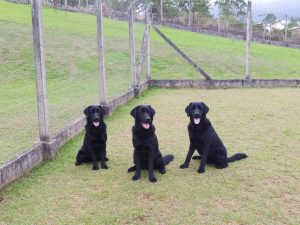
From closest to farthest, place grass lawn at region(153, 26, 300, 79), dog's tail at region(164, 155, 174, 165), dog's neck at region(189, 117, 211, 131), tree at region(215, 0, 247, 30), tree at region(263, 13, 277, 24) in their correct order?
dog's neck at region(189, 117, 211, 131) < dog's tail at region(164, 155, 174, 165) < grass lawn at region(153, 26, 300, 79) < tree at region(263, 13, 277, 24) < tree at region(215, 0, 247, 30)

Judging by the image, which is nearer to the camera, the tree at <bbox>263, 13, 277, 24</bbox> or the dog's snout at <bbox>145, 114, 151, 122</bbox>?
→ the dog's snout at <bbox>145, 114, 151, 122</bbox>

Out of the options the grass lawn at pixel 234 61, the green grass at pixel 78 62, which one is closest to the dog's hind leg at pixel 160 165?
the green grass at pixel 78 62

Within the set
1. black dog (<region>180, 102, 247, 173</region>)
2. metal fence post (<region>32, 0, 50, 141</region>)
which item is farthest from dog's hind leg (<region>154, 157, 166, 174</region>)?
metal fence post (<region>32, 0, 50, 141</region>)

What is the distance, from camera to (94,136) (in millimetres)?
5812

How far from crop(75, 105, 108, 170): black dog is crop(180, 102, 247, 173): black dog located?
1.15 metres

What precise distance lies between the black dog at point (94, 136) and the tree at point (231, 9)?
829 inches

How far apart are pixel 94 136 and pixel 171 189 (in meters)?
1.45

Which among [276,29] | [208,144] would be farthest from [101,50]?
[276,29]

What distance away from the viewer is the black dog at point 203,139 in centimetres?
559

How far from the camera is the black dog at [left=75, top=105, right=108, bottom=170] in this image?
5742 mm

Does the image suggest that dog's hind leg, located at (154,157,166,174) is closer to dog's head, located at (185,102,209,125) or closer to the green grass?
dog's head, located at (185,102,209,125)

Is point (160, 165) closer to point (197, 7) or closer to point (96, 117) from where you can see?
point (96, 117)

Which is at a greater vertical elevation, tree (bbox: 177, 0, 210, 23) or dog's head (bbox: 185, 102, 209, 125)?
tree (bbox: 177, 0, 210, 23)

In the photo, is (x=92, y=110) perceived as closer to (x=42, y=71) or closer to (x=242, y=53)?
(x=42, y=71)
